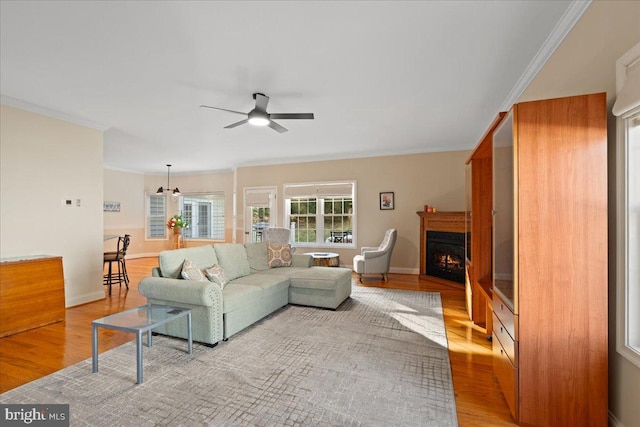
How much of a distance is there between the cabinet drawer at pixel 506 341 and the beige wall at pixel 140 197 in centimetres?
784

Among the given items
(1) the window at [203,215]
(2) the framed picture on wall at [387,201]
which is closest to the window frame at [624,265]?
(2) the framed picture on wall at [387,201]

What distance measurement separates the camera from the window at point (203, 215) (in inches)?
371

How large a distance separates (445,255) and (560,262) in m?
4.03

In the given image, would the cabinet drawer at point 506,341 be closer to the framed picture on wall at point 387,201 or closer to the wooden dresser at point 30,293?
the framed picture on wall at point 387,201

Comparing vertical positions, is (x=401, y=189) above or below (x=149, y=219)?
above

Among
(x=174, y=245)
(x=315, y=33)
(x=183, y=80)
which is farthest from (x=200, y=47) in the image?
(x=174, y=245)

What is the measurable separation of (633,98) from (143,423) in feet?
10.5

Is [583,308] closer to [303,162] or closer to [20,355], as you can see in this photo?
[20,355]

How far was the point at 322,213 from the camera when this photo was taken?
7.23m

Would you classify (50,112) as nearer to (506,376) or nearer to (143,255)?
(506,376)

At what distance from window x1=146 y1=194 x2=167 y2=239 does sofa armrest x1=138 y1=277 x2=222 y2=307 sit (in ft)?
24.3

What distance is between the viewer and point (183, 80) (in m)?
3.16

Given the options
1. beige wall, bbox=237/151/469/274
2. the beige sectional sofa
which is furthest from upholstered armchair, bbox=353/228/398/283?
the beige sectional sofa

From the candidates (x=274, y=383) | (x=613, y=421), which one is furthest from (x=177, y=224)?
(x=613, y=421)
